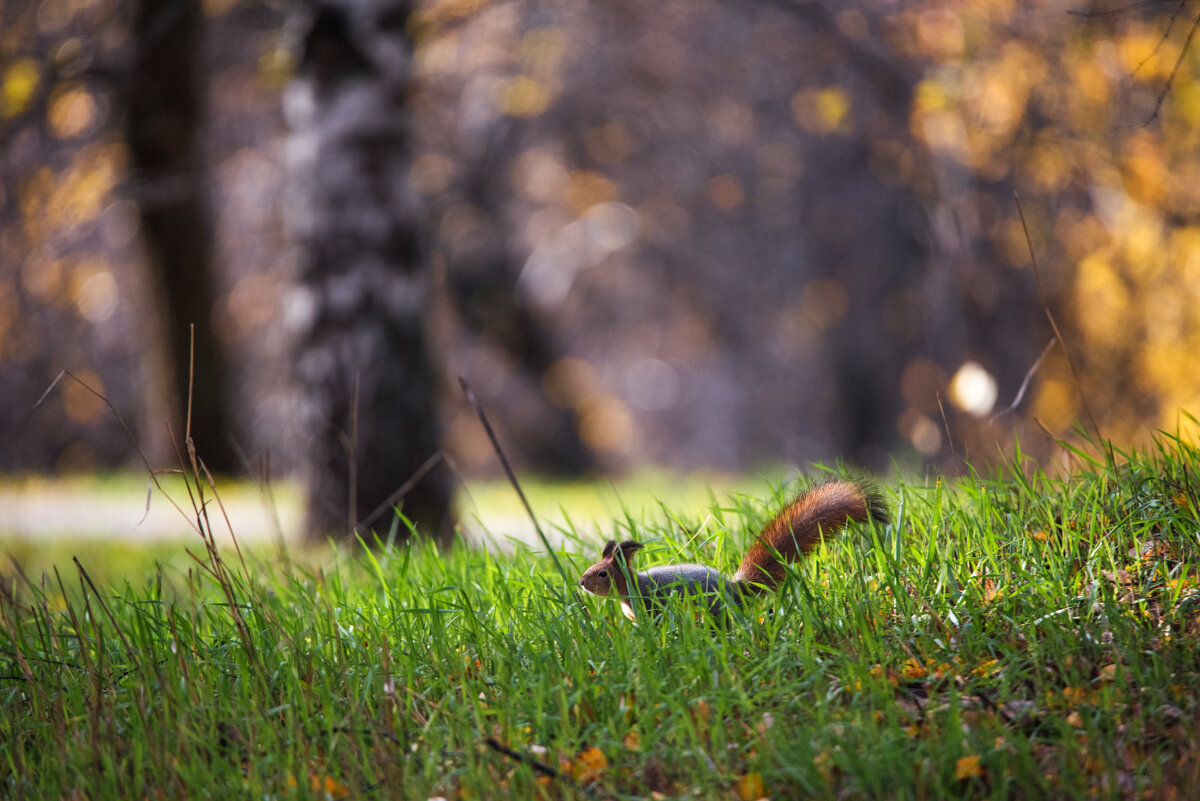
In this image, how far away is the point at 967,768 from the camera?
2.18 metres

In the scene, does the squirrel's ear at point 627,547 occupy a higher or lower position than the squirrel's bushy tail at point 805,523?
higher

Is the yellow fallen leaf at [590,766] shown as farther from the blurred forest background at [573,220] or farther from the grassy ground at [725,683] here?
the blurred forest background at [573,220]

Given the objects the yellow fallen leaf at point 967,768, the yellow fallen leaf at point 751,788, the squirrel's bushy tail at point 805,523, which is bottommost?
the yellow fallen leaf at point 967,768

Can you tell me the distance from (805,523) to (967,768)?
0.89 meters

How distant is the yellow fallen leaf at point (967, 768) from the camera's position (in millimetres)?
2172

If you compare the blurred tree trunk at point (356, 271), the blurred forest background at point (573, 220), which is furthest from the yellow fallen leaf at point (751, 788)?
the blurred tree trunk at point (356, 271)

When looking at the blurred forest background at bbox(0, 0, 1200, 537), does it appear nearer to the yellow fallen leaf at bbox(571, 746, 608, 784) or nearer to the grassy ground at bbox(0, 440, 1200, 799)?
the grassy ground at bbox(0, 440, 1200, 799)

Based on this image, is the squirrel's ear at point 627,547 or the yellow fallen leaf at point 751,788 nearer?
the yellow fallen leaf at point 751,788

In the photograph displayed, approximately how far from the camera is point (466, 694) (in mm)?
2654

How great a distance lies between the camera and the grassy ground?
228cm

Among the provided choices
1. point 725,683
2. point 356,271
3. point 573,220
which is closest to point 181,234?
point 356,271

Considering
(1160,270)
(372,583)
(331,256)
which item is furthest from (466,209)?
(372,583)

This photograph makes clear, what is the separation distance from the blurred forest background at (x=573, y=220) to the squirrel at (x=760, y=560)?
1.44ft

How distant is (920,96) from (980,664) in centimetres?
490
